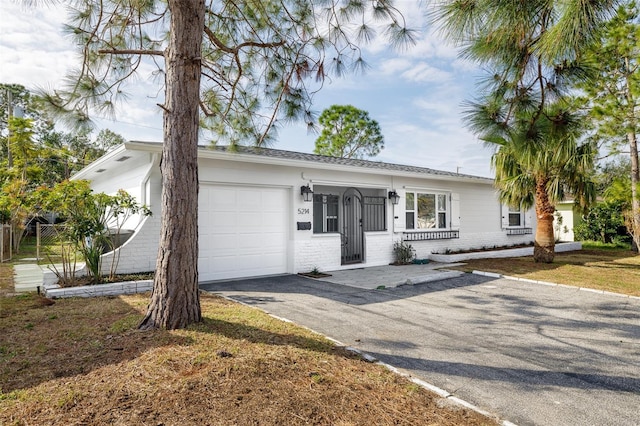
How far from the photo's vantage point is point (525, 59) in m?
4.91

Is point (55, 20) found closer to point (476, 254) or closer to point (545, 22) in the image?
point (545, 22)

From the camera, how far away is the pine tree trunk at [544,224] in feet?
34.2

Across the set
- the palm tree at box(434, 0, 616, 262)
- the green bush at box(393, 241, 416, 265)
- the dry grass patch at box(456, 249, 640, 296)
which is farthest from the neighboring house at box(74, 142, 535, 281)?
the palm tree at box(434, 0, 616, 262)

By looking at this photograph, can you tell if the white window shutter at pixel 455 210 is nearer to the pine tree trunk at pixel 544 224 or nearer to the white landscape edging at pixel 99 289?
the pine tree trunk at pixel 544 224

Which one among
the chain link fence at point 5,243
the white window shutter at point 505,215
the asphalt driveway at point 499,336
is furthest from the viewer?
the white window shutter at point 505,215

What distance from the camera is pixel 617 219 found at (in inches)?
627

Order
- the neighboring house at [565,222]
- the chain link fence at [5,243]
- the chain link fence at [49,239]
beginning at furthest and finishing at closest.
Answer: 1. the neighboring house at [565,222]
2. the chain link fence at [5,243]
3. the chain link fence at [49,239]

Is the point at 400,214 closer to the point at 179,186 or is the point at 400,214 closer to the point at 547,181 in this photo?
the point at 547,181

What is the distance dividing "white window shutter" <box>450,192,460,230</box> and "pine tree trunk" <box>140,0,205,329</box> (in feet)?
34.6

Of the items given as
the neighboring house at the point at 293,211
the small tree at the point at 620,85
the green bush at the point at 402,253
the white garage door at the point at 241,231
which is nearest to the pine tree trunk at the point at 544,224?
the small tree at the point at 620,85

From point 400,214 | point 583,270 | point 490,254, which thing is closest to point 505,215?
point 490,254

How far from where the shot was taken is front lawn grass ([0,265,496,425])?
8.19 feet

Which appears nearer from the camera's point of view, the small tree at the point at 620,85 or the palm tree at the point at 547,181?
the small tree at the point at 620,85

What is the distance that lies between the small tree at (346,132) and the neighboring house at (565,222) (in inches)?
567
